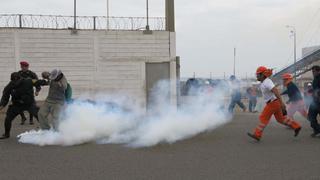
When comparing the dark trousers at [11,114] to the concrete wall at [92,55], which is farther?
the concrete wall at [92,55]

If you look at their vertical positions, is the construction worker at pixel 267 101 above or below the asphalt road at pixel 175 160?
above

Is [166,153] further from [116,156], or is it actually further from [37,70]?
[37,70]

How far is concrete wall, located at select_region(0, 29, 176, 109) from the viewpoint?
76.2 feet

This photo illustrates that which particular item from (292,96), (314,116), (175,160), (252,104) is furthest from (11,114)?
(252,104)

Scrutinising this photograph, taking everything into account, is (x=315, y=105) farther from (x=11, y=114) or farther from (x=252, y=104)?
(x=252, y=104)

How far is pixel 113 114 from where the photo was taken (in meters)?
11.8

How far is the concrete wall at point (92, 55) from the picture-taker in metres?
23.2

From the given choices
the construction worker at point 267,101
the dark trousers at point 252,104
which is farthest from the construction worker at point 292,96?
the dark trousers at point 252,104

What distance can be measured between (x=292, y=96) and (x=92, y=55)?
489 inches

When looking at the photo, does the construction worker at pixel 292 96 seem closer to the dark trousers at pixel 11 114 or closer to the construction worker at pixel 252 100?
the dark trousers at pixel 11 114

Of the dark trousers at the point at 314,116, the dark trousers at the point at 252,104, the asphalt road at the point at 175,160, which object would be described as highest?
the dark trousers at the point at 314,116

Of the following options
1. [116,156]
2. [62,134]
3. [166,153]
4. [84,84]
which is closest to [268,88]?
[166,153]

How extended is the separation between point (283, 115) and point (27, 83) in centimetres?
590

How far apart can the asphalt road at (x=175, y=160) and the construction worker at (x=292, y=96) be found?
2110mm
